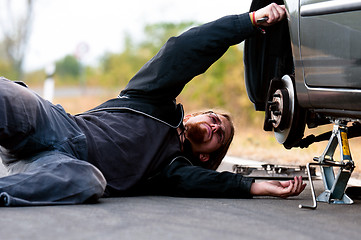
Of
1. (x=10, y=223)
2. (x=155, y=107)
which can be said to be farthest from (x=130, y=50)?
(x=10, y=223)

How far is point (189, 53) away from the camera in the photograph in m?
3.95

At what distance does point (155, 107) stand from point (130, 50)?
15564mm

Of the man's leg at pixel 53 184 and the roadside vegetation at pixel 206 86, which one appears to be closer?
the man's leg at pixel 53 184

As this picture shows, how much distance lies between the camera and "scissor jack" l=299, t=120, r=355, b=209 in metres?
3.53

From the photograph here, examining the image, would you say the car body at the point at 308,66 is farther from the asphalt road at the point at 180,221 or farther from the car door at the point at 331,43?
the asphalt road at the point at 180,221

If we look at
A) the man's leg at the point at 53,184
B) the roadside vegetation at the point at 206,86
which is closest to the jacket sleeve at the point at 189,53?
the man's leg at the point at 53,184

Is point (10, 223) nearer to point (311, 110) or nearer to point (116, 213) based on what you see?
point (116, 213)

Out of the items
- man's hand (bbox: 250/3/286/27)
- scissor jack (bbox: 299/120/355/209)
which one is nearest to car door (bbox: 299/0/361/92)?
scissor jack (bbox: 299/120/355/209)

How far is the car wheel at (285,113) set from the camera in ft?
12.7

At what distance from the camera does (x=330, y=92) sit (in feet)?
10.9

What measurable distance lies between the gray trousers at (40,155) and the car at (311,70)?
1234 millimetres

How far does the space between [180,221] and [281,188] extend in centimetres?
101

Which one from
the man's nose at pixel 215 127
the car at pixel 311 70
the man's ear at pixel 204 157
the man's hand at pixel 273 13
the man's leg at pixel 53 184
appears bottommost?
the man's ear at pixel 204 157

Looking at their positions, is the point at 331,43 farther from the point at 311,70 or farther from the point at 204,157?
the point at 204,157
